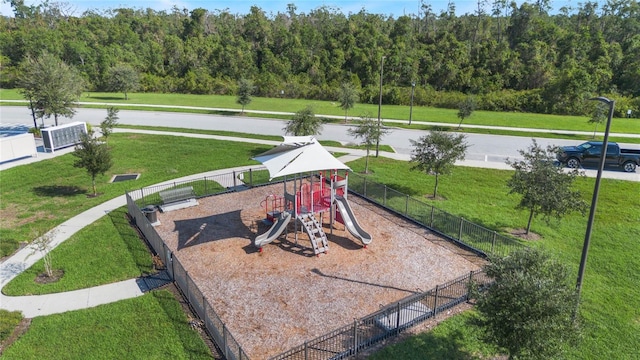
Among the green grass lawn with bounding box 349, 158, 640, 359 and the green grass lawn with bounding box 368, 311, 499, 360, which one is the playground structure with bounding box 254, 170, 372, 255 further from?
the green grass lawn with bounding box 349, 158, 640, 359

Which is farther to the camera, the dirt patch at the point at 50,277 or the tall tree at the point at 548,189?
the tall tree at the point at 548,189

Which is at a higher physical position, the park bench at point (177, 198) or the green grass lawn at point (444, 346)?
the park bench at point (177, 198)

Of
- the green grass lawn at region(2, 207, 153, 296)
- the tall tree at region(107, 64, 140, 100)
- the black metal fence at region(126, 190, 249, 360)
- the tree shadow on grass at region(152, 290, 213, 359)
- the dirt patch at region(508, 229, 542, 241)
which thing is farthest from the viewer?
the tall tree at region(107, 64, 140, 100)

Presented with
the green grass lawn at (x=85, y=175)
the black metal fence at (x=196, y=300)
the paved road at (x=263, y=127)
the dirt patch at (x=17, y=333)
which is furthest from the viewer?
the paved road at (x=263, y=127)

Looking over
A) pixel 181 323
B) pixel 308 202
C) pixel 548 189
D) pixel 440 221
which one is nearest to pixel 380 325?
pixel 181 323

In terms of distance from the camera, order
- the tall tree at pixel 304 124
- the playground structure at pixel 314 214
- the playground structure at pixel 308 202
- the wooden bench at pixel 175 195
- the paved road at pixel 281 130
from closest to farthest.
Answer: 1. the playground structure at pixel 308 202
2. the playground structure at pixel 314 214
3. the wooden bench at pixel 175 195
4. the tall tree at pixel 304 124
5. the paved road at pixel 281 130

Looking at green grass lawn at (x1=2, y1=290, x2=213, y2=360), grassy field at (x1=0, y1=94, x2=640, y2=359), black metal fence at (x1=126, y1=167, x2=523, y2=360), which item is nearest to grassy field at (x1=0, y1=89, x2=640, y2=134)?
grassy field at (x1=0, y1=94, x2=640, y2=359)

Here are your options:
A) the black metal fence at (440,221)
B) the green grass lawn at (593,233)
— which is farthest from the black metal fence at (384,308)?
the green grass lawn at (593,233)

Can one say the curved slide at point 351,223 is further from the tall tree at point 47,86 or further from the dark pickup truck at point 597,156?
the tall tree at point 47,86
